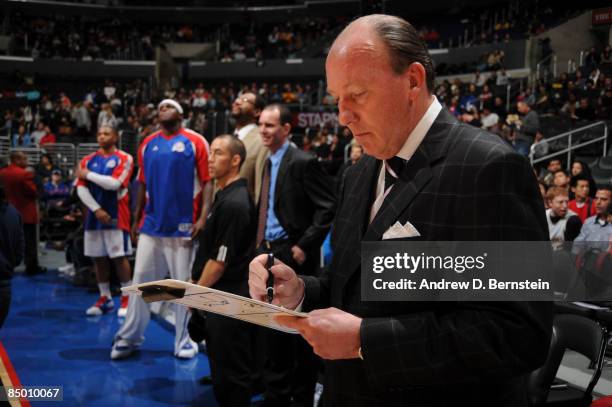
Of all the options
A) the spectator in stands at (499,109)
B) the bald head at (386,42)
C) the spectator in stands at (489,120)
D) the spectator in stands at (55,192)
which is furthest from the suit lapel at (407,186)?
the spectator in stands at (499,109)

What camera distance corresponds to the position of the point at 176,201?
15.3 ft

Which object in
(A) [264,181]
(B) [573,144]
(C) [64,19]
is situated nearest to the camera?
(A) [264,181]

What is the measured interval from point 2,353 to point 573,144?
26.6 feet

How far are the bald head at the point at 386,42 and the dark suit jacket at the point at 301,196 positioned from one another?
2.59m

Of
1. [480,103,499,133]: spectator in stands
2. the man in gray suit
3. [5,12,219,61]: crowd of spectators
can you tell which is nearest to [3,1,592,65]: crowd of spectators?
[5,12,219,61]: crowd of spectators

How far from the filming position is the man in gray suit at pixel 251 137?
14.2 feet

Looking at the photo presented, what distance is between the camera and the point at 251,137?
4477mm

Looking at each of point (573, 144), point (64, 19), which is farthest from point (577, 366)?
point (64, 19)

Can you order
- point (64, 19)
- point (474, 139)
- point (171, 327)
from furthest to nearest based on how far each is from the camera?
point (64, 19)
point (171, 327)
point (474, 139)

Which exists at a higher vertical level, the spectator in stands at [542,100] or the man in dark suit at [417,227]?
the spectator in stands at [542,100]

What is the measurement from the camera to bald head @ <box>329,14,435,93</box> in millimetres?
1244

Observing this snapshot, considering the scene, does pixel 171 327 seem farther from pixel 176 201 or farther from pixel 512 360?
pixel 512 360

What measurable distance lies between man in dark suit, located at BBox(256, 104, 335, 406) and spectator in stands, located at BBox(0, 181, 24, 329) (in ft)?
5.08

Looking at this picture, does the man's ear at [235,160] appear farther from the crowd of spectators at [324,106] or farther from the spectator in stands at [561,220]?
the spectator in stands at [561,220]
